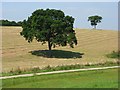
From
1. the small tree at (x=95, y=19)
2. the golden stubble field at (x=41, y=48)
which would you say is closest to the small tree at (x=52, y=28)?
the golden stubble field at (x=41, y=48)

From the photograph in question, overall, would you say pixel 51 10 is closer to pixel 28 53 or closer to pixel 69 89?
pixel 28 53

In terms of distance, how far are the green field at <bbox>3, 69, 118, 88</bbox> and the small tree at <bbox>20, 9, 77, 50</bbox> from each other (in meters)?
29.0

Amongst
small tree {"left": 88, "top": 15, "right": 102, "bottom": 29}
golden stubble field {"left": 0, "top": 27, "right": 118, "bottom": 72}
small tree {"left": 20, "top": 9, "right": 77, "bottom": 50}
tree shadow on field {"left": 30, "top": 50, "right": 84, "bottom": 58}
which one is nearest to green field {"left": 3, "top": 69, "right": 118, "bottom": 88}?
golden stubble field {"left": 0, "top": 27, "right": 118, "bottom": 72}

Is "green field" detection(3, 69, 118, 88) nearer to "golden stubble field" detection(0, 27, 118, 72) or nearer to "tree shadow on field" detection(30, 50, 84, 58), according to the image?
"golden stubble field" detection(0, 27, 118, 72)

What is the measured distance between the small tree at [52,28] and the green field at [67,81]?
1142 inches

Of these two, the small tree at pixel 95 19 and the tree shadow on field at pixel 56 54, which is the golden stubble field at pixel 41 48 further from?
the small tree at pixel 95 19

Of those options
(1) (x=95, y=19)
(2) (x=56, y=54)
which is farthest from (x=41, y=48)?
(1) (x=95, y=19)

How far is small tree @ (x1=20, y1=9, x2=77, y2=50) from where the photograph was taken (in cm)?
6925

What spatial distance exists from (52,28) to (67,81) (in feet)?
126

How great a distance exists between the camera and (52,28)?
69562 millimetres

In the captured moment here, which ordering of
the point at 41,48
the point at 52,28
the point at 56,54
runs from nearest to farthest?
1. the point at 52,28
2. the point at 56,54
3. the point at 41,48

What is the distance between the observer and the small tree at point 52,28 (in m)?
69.2

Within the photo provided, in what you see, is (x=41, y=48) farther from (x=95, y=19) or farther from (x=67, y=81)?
(x=95, y=19)

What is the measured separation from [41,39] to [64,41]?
16.3ft
